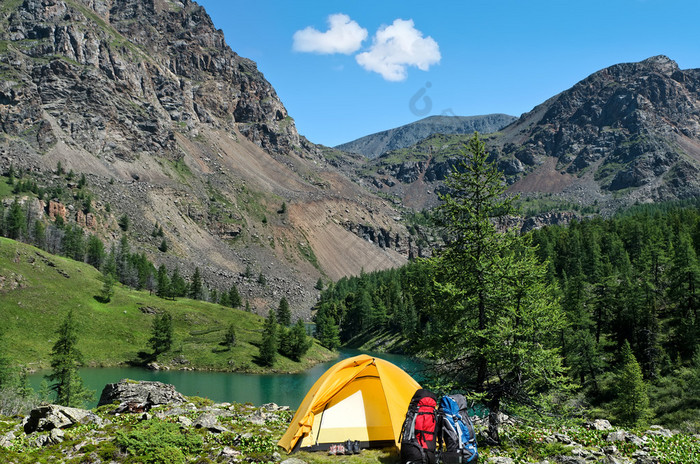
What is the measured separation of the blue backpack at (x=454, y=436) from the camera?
12.6 meters

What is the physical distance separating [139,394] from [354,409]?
15.3 metres

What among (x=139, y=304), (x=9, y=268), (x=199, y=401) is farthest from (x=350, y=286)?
(x=199, y=401)

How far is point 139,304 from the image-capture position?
105000 mm

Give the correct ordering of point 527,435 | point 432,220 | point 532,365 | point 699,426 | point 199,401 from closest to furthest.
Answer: point 532,365
point 527,435
point 432,220
point 199,401
point 699,426

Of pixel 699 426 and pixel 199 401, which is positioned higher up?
pixel 199 401

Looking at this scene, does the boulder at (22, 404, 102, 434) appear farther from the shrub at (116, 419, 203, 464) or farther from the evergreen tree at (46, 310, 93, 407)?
the evergreen tree at (46, 310, 93, 407)

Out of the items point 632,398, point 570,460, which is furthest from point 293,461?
point 632,398

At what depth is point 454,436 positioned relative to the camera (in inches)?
498

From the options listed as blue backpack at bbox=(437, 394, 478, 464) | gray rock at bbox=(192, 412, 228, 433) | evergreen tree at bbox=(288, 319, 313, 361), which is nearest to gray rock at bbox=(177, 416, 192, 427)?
gray rock at bbox=(192, 412, 228, 433)

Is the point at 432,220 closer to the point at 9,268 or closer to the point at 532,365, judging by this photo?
the point at 532,365

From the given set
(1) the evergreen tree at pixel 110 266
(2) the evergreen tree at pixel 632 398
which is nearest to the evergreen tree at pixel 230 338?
(1) the evergreen tree at pixel 110 266

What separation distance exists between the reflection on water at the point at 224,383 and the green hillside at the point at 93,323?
4600 mm

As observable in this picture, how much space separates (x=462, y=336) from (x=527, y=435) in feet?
16.5

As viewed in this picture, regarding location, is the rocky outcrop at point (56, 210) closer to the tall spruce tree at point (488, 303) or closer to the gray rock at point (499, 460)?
the tall spruce tree at point (488, 303)
